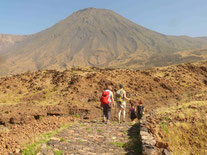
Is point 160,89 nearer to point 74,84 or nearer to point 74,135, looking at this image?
point 74,84

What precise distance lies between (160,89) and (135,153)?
22.0 meters

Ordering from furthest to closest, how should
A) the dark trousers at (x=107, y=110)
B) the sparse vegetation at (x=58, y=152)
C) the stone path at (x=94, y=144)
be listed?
the dark trousers at (x=107, y=110)
the stone path at (x=94, y=144)
the sparse vegetation at (x=58, y=152)

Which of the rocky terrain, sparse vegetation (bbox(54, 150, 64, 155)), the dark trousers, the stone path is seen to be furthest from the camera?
the rocky terrain

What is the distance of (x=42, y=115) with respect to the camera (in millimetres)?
14914

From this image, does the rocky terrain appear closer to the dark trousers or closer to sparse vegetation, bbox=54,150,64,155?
the dark trousers

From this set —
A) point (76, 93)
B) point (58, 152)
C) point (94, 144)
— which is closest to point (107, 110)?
point (94, 144)

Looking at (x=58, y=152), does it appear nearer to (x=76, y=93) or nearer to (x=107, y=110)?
(x=107, y=110)

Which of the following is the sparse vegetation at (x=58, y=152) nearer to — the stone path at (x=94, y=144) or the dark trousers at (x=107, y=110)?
the stone path at (x=94, y=144)

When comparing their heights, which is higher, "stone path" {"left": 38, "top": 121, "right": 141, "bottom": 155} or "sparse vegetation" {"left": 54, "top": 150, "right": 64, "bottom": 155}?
"sparse vegetation" {"left": 54, "top": 150, "right": 64, "bottom": 155}

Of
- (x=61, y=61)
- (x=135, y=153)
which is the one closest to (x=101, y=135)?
(x=135, y=153)

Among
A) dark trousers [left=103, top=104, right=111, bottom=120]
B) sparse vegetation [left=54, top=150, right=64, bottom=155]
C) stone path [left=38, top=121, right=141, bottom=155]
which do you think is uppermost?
dark trousers [left=103, top=104, right=111, bottom=120]

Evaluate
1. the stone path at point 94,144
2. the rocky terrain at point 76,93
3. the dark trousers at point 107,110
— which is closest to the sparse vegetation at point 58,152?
the stone path at point 94,144

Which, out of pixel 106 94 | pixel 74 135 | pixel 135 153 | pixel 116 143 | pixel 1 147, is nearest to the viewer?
pixel 135 153


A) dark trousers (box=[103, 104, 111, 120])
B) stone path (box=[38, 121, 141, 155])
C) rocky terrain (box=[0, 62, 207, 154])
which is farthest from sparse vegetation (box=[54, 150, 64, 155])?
rocky terrain (box=[0, 62, 207, 154])
